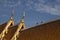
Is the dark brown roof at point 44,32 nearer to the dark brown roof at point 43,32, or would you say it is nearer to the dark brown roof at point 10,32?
the dark brown roof at point 43,32

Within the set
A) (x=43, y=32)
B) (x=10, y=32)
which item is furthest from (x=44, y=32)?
(x=10, y=32)

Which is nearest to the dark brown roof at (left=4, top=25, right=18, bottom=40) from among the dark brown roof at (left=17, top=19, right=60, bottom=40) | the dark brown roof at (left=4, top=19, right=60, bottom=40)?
the dark brown roof at (left=4, top=19, right=60, bottom=40)

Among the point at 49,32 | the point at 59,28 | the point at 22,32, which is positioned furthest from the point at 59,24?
the point at 22,32

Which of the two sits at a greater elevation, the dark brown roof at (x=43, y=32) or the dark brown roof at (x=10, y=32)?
the dark brown roof at (x=43, y=32)

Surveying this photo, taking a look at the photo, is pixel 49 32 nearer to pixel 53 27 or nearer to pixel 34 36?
pixel 53 27

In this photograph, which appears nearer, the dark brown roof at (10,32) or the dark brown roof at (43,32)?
the dark brown roof at (43,32)

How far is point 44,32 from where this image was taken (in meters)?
29.6

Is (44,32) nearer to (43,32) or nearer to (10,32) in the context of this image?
(43,32)

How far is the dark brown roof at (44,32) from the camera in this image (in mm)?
27031

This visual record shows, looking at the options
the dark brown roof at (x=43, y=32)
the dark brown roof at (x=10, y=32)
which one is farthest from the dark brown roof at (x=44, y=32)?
the dark brown roof at (x=10, y=32)

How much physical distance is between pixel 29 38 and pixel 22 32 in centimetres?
346

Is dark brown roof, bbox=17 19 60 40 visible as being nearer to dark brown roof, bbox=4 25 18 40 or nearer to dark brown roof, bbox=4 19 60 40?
dark brown roof, bbox=4 19 60 40

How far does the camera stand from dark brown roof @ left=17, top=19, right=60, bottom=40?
88.7ft

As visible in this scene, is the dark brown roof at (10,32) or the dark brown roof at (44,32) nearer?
the dark brown roof at (44,32)
